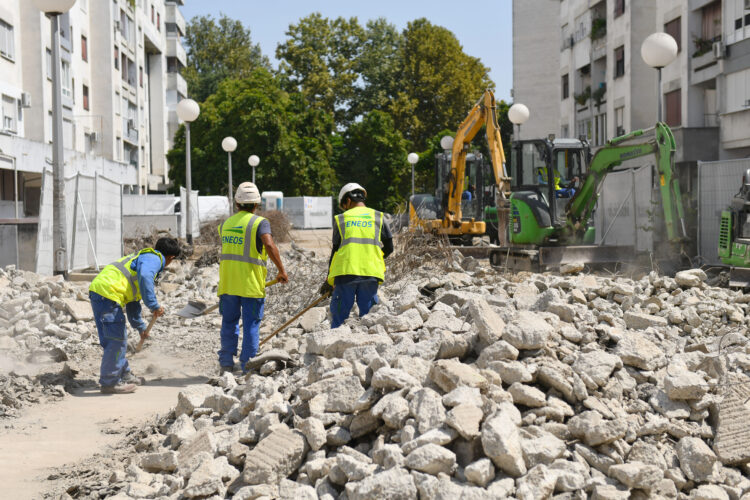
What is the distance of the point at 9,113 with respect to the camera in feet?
90.5

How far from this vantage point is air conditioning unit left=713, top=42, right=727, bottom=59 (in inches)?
1039

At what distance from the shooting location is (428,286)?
34.1ft

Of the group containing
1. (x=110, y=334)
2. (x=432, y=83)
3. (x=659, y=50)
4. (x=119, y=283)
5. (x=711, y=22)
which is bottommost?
(x=110, y=334)

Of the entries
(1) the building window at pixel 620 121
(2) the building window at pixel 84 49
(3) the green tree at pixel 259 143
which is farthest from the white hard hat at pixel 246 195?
(3) the green tree at pixel 259 143

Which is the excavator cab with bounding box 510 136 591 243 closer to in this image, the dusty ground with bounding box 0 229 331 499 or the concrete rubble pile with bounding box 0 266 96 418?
the dusty ground with bounding box 0 229 331 499

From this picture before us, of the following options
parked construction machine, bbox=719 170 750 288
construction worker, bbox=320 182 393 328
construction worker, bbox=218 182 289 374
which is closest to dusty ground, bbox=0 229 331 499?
construction worker, bbox=218 182 289 374

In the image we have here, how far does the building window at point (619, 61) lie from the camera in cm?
3450

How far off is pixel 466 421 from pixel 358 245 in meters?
3.68

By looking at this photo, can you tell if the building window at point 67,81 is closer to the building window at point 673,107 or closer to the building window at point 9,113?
the building window at point 9,113

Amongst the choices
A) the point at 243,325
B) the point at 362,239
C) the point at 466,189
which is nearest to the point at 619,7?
the point at 466,189

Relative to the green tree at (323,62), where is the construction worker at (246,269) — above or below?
below

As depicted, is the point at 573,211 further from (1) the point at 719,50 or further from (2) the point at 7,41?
(2) the point at 7,41

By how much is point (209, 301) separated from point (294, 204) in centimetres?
3084

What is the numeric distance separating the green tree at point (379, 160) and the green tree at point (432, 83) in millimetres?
2449
